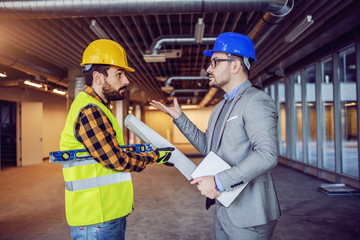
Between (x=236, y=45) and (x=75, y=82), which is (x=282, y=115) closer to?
(x=75, y=82)

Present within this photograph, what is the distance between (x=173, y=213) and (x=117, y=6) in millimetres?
2994

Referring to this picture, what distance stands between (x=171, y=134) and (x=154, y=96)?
216 inches

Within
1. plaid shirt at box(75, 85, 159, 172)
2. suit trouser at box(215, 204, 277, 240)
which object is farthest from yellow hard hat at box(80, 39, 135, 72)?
suit trouser at box(215, 204, 277, 240)

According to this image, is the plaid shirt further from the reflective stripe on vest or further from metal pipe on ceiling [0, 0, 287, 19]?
metal pipe on ceiling [0, 0, 287, 19]

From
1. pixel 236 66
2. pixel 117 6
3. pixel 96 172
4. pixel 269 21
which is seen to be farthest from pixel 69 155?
pixel 269 21

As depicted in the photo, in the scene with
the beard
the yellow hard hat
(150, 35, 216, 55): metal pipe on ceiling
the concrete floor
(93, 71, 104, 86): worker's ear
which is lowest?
the concrete floor

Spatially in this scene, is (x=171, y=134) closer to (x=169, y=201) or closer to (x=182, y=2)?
(x=169, y=201)

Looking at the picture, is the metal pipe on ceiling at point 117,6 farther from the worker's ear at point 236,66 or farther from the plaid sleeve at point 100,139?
the plaid sleeve at point 100,139

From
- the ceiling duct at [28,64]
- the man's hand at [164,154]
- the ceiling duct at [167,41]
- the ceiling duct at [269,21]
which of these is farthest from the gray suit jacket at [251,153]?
the ceiling duct at [28,64]

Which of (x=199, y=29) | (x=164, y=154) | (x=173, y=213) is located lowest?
(x=173, y=213)

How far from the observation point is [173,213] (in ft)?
13.1

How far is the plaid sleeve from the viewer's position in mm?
1229

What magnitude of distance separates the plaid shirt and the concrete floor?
2.20 meters

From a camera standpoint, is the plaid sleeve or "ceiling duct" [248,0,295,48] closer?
the plaid sleeve
